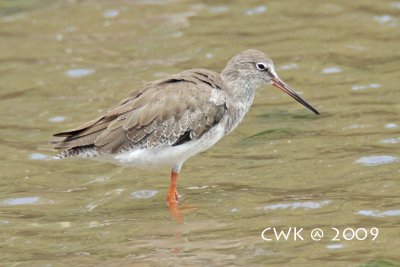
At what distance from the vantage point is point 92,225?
10.5 m

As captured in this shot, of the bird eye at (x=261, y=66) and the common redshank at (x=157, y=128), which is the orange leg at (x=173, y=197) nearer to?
the common redshank at (x=157, y=128)

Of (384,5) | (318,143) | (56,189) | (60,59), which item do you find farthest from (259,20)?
(56,189)

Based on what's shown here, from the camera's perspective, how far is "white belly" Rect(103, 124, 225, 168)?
35.3ft

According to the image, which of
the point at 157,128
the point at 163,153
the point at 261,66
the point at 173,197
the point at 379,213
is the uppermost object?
the point at 261,66

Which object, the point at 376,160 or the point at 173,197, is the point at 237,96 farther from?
the point at 376,160

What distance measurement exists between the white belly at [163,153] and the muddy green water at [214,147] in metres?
0.56

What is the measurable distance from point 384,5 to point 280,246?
8538mm

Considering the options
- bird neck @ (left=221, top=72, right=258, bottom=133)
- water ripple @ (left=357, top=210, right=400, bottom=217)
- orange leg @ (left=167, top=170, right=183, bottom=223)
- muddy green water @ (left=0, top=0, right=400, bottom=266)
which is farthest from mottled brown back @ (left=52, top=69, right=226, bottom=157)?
water ripple @ (left=357, top=210, right=400, bottom=217)

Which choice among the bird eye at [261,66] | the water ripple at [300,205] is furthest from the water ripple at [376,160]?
the bird eye at [261,66]

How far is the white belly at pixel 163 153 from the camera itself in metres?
10.8

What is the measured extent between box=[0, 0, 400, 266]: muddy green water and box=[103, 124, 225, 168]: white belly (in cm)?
56

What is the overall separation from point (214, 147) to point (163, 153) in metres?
2.15

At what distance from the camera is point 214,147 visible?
42.2 ft

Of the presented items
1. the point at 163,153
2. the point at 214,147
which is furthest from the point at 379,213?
the point at 214,147
